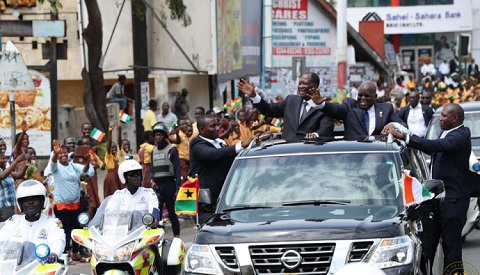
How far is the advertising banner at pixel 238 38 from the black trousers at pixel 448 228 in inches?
723

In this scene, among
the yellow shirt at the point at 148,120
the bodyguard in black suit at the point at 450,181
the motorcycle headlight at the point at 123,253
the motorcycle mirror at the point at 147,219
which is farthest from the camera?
the yellow shirt at the point at 148,120

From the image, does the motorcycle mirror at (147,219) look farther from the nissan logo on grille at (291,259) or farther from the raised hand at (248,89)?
the raised hand at (248,89)

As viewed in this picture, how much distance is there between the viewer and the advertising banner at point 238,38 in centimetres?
3039

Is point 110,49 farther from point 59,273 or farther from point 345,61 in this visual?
point 59,273

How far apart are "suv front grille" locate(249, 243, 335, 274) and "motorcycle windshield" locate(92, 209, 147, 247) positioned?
183cm

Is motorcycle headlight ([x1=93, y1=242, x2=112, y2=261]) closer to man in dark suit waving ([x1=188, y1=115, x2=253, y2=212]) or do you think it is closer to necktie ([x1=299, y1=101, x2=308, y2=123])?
man in dark suit waving ([x1=188, y1=115, x2=253, y2=212])

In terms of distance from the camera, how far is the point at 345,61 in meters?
36.0

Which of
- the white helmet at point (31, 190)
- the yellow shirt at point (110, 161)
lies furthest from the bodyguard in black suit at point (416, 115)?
the white helmet at point (31, 190)

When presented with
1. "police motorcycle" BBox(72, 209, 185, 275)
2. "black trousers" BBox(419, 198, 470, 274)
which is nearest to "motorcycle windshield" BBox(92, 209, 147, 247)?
"police motorcycle" BBox(72, 209, 185, 275)

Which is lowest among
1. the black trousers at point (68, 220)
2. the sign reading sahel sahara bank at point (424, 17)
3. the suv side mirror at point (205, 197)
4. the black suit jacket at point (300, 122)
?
the black trousers at point (68, 220)

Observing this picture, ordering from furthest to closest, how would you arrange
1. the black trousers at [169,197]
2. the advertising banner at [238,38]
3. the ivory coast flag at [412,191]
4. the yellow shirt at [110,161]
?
the advertising banner at [238,38] → the yellow shirt at [110,161] → the black trousers at [169,197] → the ivory coast flag at [412,191]

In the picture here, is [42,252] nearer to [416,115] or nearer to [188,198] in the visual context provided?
[188,198]

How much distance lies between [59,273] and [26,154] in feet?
21.5

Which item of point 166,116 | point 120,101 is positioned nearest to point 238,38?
point 120,101
